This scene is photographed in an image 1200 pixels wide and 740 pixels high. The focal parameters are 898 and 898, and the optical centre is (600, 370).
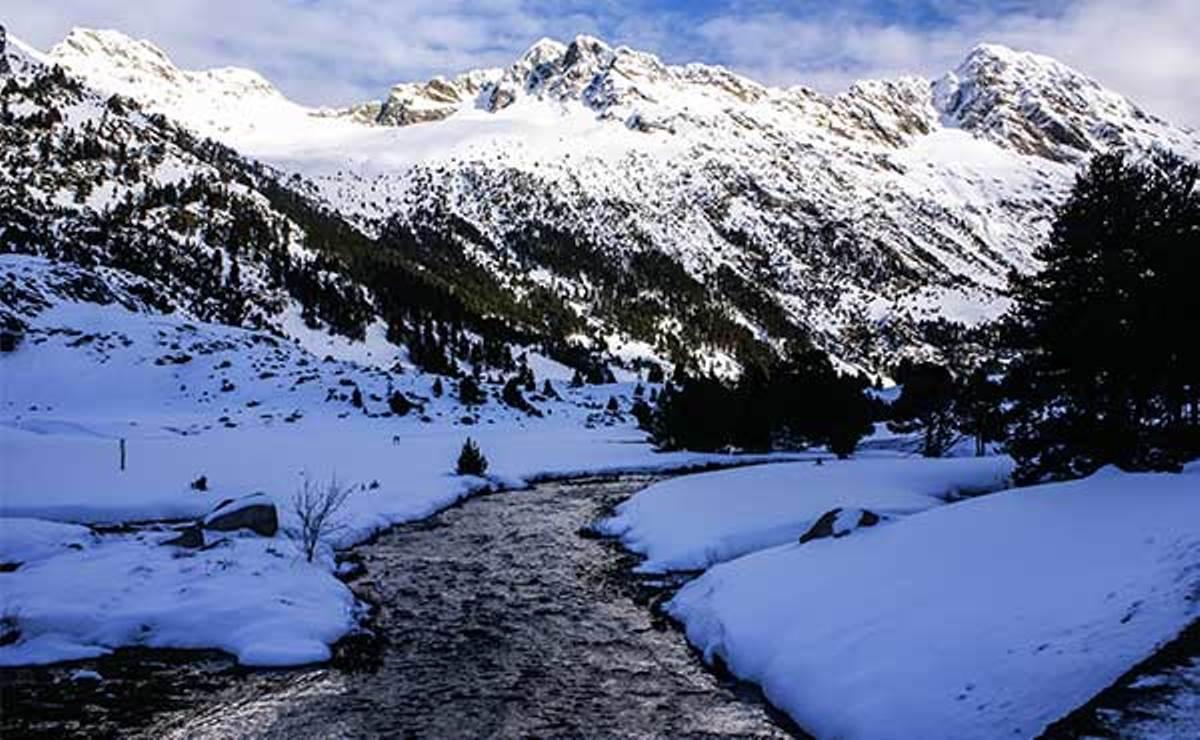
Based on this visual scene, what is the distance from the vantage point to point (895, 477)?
50.7 meters

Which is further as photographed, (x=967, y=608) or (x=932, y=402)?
(x=932, y=402)

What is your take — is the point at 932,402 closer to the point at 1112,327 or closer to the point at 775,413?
the point at 775,413

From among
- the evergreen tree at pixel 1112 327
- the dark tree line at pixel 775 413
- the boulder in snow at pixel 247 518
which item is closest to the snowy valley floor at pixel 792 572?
the boulder in snow at pixel 247 518

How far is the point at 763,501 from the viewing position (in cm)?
4228

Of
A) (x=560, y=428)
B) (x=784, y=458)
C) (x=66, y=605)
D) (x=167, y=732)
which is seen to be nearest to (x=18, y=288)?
(x=560, y=428)

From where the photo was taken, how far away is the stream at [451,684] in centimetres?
1758

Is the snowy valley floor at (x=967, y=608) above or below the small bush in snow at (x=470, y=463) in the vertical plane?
below

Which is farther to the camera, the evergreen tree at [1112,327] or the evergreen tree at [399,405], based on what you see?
the evergreen tree at [399,405]

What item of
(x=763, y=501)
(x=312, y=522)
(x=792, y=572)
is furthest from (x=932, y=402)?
(x=792, y=572)

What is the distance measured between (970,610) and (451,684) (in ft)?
36.8

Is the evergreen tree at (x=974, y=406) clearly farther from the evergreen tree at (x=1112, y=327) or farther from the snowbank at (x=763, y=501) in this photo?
the evergreen tree at (x=1112, y=327)

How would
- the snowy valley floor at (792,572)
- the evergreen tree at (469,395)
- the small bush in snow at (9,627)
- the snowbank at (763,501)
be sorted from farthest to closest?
the evergreen tree at (469,395)
the snowbank at (763,501)
the small bush in snow at (9,627)
the snowy valley floor at (792,572)

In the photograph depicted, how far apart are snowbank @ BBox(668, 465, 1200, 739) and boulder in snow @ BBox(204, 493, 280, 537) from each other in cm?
1656

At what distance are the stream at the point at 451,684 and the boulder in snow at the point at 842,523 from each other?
527cm
